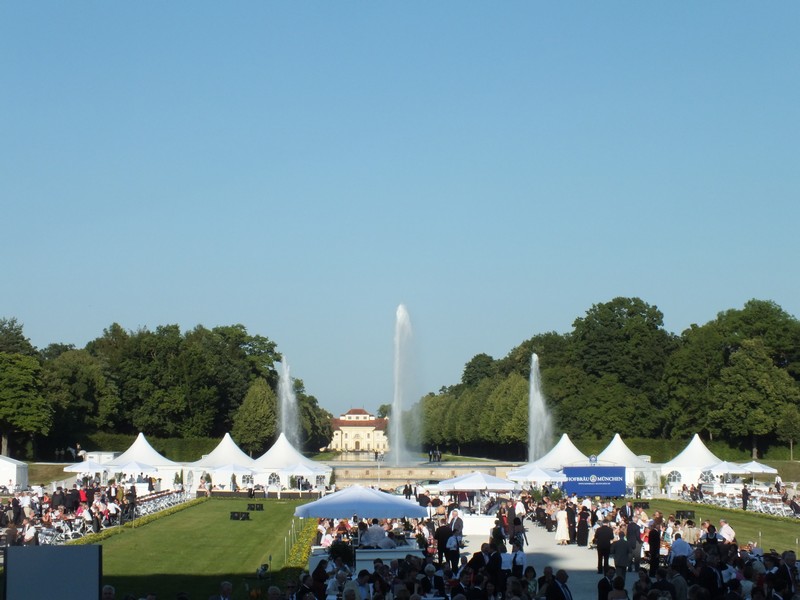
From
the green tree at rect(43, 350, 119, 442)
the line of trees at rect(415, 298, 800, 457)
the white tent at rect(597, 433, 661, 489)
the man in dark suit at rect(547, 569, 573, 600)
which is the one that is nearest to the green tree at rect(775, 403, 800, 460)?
the line of trees at rect(415, 298, 800, 457)

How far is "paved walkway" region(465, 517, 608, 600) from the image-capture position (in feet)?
65.4

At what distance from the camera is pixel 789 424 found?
65.2m

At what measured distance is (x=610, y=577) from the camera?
48.3 feet

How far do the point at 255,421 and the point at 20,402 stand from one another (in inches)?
778

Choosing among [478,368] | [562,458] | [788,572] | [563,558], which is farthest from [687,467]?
[478,368]

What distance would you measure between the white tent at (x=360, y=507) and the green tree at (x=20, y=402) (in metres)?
46.4

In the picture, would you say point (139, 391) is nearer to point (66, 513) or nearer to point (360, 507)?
point (66, 513)

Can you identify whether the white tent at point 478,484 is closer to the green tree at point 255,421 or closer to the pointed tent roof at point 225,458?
the pointed tent roof at point 225,458

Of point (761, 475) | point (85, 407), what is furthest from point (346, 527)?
point (85, 407)

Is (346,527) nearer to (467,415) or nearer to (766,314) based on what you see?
(766,314)

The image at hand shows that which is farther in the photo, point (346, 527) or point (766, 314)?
point (766, 314)

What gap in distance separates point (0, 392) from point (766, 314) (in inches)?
1888

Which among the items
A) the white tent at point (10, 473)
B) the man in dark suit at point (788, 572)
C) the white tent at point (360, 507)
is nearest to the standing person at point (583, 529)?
the white tent at point (360, 507)

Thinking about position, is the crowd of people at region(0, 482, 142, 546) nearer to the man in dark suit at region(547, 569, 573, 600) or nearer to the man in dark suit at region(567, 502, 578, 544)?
the man in dark suit at region(567, 502, 578, 544)
